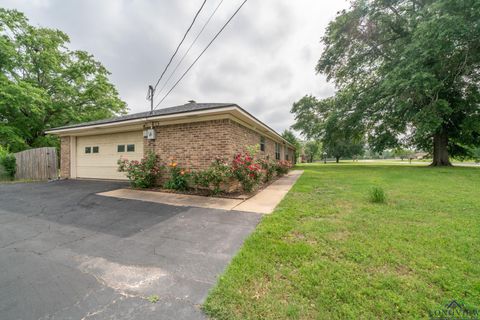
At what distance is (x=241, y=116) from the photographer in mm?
6266

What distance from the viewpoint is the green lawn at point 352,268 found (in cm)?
148

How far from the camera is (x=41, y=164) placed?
9.09 m

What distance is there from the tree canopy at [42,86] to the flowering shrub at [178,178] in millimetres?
12660

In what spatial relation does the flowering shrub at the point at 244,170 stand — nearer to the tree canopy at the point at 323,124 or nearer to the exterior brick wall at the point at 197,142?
the exterior brick wall at the point at 197,142

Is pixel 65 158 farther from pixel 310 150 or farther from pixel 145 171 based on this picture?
pixel 310 150

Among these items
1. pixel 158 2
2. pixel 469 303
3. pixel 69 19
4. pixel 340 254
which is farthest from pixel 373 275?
pixel 69 19

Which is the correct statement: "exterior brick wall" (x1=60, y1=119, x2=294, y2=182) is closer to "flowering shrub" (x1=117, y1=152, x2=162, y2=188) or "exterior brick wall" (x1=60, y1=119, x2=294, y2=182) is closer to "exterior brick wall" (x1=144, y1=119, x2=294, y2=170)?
"exterior brick wall" (x1=144, y1=119, x2=294, y2=170)

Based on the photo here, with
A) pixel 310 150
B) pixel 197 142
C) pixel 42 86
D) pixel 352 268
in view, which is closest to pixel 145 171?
pixel 197 142

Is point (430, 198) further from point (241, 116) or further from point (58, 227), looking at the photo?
point (58, 227)

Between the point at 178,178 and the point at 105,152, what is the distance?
4895mm

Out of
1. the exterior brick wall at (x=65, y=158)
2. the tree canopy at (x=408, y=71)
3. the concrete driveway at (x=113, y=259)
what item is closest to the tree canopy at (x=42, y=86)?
the exterior brick wall at (x=65, y=158)

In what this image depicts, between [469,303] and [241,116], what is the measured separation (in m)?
5.75

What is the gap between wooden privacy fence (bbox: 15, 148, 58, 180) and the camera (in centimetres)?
904

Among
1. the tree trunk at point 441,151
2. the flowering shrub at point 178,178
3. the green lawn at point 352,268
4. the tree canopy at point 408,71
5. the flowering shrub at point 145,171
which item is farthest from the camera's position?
the tree trunk at point 441,151
